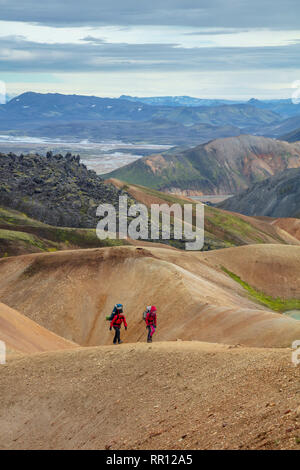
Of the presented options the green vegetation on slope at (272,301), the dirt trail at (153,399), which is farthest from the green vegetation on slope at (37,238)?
the dirt trail at (153,399)

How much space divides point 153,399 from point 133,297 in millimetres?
29308

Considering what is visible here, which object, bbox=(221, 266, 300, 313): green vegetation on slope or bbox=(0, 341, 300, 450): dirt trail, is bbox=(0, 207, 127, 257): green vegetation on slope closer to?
bbox=(221, 266, 300, 313): green vegetation on slope

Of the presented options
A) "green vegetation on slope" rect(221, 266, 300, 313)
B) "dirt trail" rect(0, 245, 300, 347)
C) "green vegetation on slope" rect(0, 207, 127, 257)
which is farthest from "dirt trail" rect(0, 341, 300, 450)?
"green vegetation on slope" rect(0, 207, 127, 257)

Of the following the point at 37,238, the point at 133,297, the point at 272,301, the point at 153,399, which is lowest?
the point at 272,301

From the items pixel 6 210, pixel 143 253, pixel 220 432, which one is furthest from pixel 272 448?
pixel 6 210

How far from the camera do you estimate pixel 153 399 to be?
1873 cm

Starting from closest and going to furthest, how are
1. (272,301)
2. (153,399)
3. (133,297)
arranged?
(153,399) < (133,297) < (272,301)

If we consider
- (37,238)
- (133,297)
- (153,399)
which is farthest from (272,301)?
(153,399)

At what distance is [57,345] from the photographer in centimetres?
3522

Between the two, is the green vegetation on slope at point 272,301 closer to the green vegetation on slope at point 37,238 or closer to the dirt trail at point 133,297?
the dirt trail at point 133,297

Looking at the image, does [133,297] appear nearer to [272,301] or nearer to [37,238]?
[272,301]

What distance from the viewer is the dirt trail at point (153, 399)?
1477cm

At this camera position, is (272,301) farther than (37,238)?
No

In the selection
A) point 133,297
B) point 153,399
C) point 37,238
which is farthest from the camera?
point 37,238
